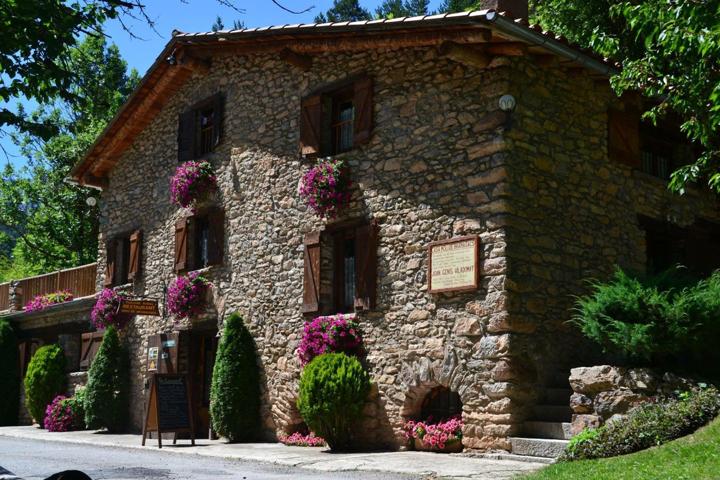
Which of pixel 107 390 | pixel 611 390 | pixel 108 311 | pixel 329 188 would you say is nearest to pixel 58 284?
pixel 108 311

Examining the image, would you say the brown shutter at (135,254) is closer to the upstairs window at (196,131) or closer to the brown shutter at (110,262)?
the brown shutter at (110,262)

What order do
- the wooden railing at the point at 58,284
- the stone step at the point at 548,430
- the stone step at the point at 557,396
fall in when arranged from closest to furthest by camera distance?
the stone step at the point at 548,430 → the stone step at the point at 557,396 → the wooden railing at the point at 58,284

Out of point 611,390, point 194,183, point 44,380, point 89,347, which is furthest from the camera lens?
point 44,380

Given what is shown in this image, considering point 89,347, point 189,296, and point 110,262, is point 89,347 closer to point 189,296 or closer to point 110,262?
point 110,262

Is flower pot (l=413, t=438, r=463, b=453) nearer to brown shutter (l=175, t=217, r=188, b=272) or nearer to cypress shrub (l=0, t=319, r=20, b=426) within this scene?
brown shutter (l=175, t=217, r=188, b=272)

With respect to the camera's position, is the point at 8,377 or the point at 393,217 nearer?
the point at 393,217

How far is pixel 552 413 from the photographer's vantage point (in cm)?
999

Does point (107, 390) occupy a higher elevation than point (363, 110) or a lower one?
lower

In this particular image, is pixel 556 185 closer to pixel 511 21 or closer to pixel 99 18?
pixel 511 21

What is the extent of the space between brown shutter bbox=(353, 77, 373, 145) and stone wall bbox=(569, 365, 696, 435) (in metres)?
4.71

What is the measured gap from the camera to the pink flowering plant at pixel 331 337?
466 inches

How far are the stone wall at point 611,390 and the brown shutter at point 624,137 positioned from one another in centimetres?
401

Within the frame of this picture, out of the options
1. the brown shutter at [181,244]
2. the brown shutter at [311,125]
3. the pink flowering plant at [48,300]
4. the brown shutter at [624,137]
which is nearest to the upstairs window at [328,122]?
the brown shutter at [311,125]

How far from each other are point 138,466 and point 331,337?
3191 millimetres
